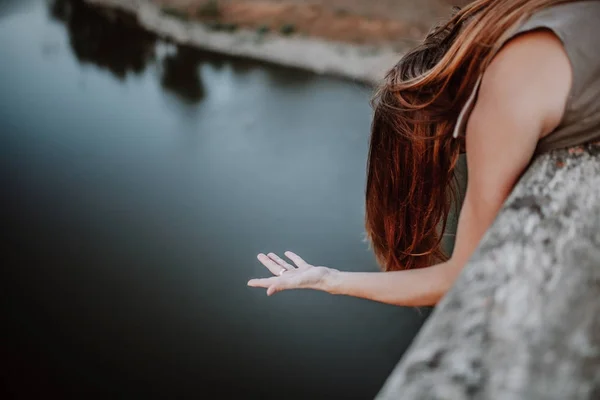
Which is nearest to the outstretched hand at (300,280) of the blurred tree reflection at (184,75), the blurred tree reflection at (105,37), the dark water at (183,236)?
the dark water at (183,236)

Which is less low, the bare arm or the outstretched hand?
the bare arm

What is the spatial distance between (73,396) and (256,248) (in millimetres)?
2371

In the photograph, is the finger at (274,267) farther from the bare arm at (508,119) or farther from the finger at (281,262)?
the bare arm at (508,119)

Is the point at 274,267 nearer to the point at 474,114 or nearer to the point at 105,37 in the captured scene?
the point at 474,114

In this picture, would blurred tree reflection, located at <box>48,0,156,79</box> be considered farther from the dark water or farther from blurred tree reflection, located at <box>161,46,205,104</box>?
the dark water

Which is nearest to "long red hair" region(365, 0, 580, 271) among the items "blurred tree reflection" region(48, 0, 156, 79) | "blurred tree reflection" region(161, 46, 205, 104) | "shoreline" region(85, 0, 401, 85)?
"shoreline" region(85, 0, 401, 85)

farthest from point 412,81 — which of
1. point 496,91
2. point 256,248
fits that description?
point 256,248

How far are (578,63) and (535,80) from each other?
6cm

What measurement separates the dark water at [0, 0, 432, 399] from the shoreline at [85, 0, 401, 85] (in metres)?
0.41

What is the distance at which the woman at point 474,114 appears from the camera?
27.0 inches

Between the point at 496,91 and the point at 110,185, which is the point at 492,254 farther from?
the point at 110,185

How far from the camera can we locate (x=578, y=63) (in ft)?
2.24

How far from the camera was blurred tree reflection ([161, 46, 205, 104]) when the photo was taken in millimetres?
9452

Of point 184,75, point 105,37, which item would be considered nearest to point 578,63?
point 184,75
